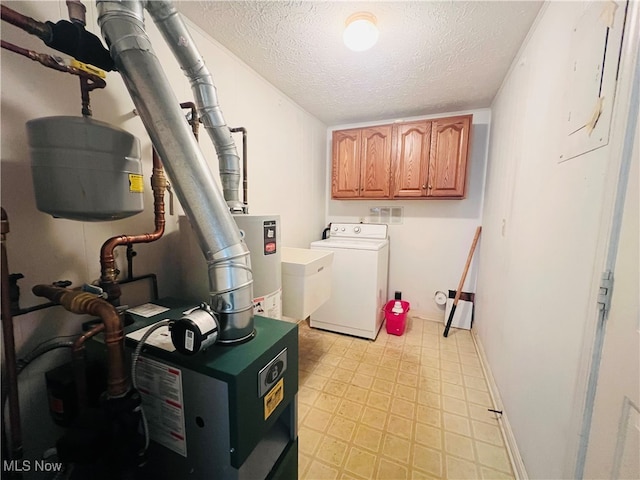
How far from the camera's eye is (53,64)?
0.80 meters

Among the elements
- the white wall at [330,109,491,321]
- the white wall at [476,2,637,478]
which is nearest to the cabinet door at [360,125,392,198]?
the white wall at [330,109,491,321]

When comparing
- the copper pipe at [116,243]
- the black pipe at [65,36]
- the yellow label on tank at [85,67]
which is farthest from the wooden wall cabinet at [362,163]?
the black pipe at [65,36]

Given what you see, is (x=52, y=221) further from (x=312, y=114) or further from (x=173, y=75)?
(x=312, y=114)

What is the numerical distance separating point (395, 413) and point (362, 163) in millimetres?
2330

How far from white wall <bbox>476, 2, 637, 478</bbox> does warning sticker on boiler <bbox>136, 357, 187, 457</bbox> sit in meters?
1.22

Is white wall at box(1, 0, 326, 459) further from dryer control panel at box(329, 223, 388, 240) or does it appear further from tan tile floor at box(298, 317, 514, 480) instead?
dryer control panel at box(329, 223, 388, 240)

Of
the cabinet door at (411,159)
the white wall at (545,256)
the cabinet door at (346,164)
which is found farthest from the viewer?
the cabinet door at (346,164)

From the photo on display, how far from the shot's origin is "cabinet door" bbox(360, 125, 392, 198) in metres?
2.68

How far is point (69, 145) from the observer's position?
0.71 meters

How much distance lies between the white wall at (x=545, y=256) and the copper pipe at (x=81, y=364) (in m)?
1.51

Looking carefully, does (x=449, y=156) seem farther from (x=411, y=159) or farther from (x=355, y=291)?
(x=355, y=291)

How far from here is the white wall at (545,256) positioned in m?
0.79

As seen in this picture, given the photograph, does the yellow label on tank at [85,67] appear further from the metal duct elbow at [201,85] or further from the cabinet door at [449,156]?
the cabinet door at [449,156]

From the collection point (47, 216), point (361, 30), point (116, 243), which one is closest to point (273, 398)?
point (116, 243)
